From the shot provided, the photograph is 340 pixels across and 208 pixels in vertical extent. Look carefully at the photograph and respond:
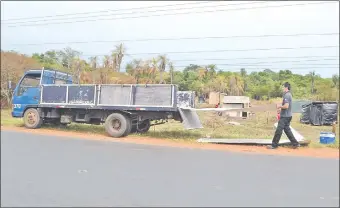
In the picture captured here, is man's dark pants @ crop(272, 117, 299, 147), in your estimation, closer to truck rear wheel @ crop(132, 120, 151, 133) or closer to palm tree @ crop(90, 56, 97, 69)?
truck rear wheel @ crop(132, 120, 151, 133)

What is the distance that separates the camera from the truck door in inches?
527

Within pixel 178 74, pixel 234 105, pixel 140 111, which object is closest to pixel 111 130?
pixel 140 111

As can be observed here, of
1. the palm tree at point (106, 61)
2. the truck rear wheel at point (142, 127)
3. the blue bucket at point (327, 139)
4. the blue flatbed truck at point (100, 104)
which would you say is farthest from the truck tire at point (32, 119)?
the palm tree at point (106, 61)

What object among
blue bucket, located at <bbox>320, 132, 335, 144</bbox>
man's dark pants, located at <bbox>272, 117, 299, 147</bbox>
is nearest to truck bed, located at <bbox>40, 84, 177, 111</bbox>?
man's dark pants, located at <bbox>272, 117, 299, 147</bbox>

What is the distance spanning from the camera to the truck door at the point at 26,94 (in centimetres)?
1338

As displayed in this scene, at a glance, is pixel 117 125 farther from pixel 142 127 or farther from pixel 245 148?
pixel 245 148

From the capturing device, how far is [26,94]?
13.6 m

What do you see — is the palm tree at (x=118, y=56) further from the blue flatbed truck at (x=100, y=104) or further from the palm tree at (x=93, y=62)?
the blue flatbed truck at (x=100, y=104)

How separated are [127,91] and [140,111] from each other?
752 millimetres

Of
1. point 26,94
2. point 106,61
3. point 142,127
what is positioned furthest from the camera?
point 106,61

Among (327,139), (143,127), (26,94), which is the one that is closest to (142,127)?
(143,127)

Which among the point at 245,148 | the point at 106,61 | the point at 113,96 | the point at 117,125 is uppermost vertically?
the point at 106,61

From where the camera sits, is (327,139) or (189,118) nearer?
(327,139)

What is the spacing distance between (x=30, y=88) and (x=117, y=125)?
4.04 meters
